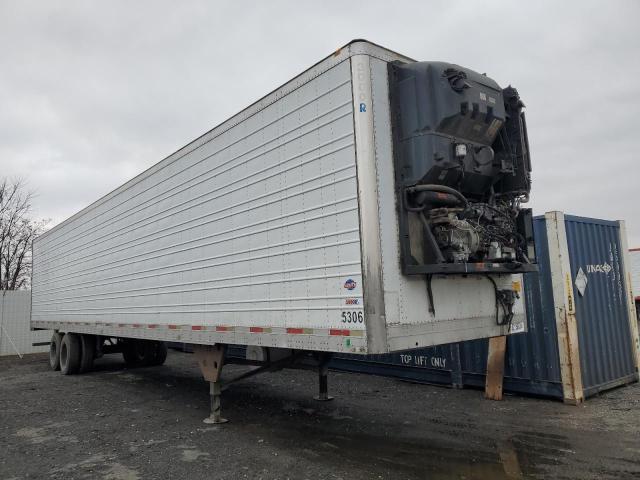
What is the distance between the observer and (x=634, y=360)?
8594 mm

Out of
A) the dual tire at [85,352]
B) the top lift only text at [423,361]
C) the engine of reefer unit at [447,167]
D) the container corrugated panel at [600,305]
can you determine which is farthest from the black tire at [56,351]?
the container corrugated panel at [600,305]

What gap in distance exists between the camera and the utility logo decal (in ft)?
13.9

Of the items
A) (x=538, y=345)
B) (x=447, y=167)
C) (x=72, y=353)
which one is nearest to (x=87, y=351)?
(x=72, y=353)

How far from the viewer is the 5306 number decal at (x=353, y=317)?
416cm

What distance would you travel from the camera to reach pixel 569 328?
724cm

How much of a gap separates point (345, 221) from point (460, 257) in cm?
109

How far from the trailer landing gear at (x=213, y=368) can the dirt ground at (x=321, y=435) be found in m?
0.18

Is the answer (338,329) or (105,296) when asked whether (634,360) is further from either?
(105,296)

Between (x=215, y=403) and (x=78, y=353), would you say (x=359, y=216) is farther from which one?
(x=78, y=353)

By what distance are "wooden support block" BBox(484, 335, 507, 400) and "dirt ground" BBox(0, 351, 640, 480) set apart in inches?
9.7

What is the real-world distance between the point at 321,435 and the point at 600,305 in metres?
5.20

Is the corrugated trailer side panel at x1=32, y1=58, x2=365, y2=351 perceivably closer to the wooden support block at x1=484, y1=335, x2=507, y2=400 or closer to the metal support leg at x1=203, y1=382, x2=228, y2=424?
the metal support leg at x1=203, y1=382, x2=228, y2=424

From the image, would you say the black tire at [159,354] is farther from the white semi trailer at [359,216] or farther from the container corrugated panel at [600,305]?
the container corrugated panel at [600,305]

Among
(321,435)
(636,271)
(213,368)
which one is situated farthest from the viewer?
(636,271)
